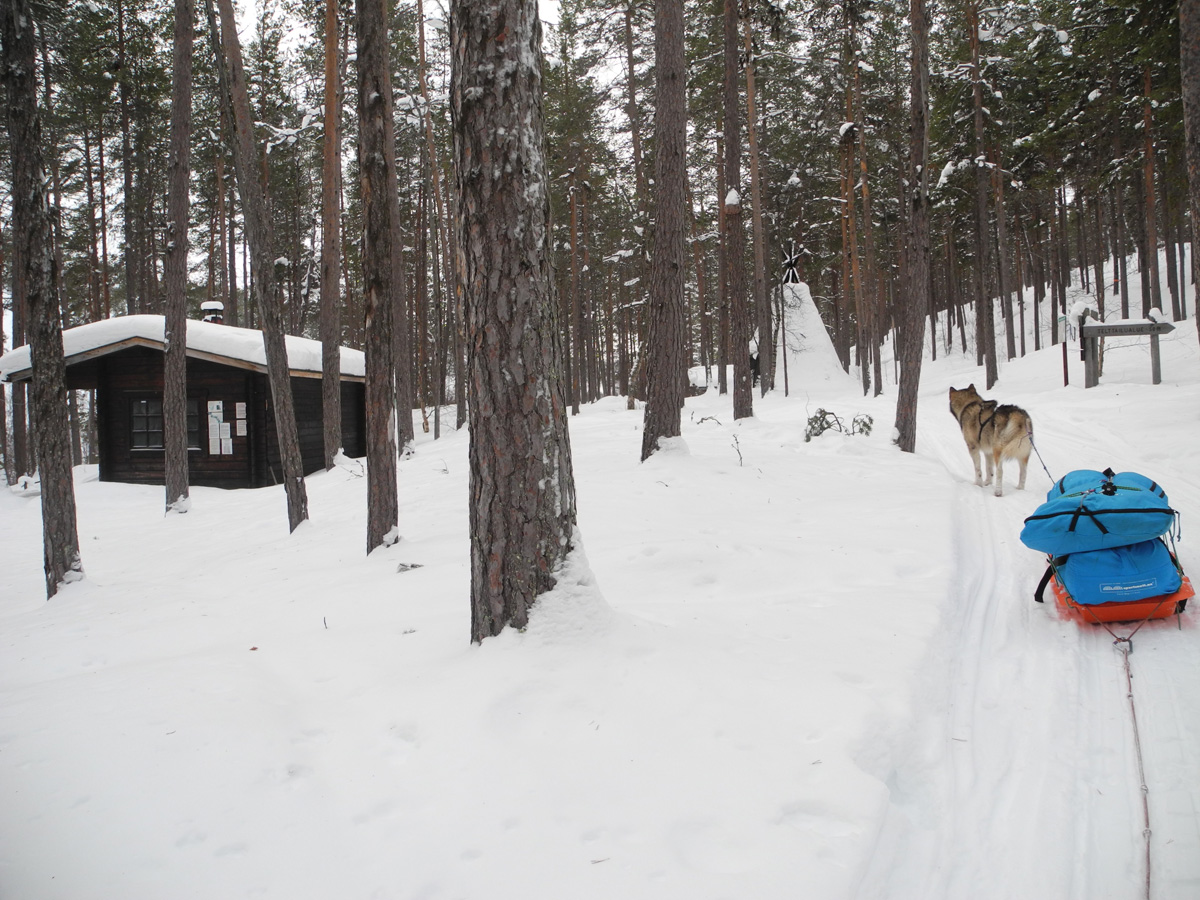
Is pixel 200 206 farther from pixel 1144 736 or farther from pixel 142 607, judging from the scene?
pixel 1144 736

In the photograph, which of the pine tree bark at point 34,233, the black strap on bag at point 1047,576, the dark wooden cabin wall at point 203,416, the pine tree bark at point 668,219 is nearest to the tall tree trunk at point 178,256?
the dark wooden cabin wall at point 203,416

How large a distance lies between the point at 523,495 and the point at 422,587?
181 cm

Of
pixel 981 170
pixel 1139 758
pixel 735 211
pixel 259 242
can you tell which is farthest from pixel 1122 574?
pixel 981 170

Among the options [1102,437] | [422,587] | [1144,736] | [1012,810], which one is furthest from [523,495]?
[1102,437]

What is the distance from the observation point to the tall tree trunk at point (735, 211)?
11898 millimetres

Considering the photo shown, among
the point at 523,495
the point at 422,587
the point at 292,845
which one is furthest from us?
the point at 422,587

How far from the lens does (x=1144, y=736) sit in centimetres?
270

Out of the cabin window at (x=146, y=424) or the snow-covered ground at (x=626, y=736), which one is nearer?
the snow-covered ground at (x=626, y=736)

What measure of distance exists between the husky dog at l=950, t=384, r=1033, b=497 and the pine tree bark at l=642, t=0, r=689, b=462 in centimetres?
345

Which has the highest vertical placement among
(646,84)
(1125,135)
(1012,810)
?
(646,84)

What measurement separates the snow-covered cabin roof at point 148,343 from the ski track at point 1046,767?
1371 cm

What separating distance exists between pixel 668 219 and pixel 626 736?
6.82 meters

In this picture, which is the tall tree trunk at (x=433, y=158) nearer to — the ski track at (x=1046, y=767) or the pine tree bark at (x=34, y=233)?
the pine tree bark at (x=34, y=233)

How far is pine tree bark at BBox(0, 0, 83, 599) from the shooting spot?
5.86 m
